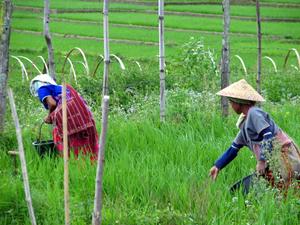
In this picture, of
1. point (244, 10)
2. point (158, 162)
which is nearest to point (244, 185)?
point (158, 162)

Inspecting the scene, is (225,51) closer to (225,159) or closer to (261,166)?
(225,159)

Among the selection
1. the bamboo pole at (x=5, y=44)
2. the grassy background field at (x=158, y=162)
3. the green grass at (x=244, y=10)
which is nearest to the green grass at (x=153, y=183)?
the grassy background field at (x=158, y=162)

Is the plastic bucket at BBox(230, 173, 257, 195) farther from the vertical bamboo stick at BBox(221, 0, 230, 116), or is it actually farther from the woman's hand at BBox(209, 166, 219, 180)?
the vertical bamboo stick at BBox(221, 0, 230, 116)

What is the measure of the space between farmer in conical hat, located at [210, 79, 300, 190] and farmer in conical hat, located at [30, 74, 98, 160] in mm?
1213

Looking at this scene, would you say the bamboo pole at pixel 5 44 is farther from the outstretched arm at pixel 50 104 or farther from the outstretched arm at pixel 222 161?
the outstretched arm at pixel 222 161

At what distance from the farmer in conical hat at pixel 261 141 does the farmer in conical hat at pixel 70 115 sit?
1.21 m

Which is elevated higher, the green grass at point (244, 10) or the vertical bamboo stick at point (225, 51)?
the green grass at point (244, 10)

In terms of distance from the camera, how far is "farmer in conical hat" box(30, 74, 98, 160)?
17.0ft

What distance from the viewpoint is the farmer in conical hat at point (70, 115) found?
5191mm

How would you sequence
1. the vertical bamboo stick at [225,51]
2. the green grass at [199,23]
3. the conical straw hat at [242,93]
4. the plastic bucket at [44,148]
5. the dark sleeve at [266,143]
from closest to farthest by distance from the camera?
1. the dark sleeve at [266,143]
2. the conical straw hat at [242,93]
3. the plastic bucket at [44,148]
4. the vertical bamboo stick at [225,51]
5. the green grass at [199,23]

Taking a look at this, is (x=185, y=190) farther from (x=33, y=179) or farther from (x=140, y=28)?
(x=140, y=28)

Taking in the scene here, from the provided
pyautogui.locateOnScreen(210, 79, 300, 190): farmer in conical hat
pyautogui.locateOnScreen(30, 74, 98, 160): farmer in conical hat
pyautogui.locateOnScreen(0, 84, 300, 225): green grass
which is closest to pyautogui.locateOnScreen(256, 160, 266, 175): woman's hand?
pyautogui.locateOnScreen(210, 79, 300, 190): farmer in conical hat

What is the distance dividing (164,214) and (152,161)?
3.27 feet

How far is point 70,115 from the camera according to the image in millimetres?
5223
